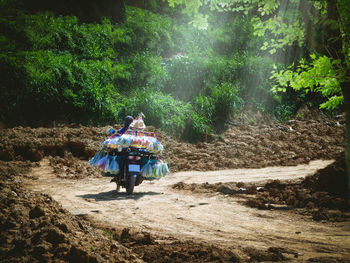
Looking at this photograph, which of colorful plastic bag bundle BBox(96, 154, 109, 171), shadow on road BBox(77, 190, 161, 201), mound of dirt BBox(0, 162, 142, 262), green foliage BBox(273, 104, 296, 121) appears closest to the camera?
mound of dirt BBox(0, 162, 142, 262)

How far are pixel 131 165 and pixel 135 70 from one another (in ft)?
32.7

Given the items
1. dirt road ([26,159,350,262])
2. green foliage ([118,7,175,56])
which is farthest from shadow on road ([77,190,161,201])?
green foliage ([118,7,175,56])

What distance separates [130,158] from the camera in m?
6.46

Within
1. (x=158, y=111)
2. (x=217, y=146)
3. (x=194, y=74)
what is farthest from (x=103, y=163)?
(x=194, y=74)

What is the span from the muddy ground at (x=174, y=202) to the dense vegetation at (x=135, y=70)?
138cm

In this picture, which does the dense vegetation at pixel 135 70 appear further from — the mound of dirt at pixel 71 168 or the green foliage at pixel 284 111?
the mound of dirt at pixel 71 168

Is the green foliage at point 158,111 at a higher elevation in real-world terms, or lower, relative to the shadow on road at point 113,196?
higher

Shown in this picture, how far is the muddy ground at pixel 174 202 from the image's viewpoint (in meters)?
2.98

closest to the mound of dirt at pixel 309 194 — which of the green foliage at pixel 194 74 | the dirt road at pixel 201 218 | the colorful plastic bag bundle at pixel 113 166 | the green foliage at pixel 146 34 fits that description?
the dirt road at pixel 201 218

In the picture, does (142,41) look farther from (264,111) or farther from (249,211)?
(249,211)

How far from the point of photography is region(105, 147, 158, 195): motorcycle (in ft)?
21.1

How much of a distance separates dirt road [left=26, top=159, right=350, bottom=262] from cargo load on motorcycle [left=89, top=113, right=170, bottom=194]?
0.42 meters

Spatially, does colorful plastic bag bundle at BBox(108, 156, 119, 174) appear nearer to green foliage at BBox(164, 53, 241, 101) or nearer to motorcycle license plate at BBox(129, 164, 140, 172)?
motorcycle license plate at BBox(129, 164, 140, 172)

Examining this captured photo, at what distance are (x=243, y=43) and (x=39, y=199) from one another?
56.8 ft
